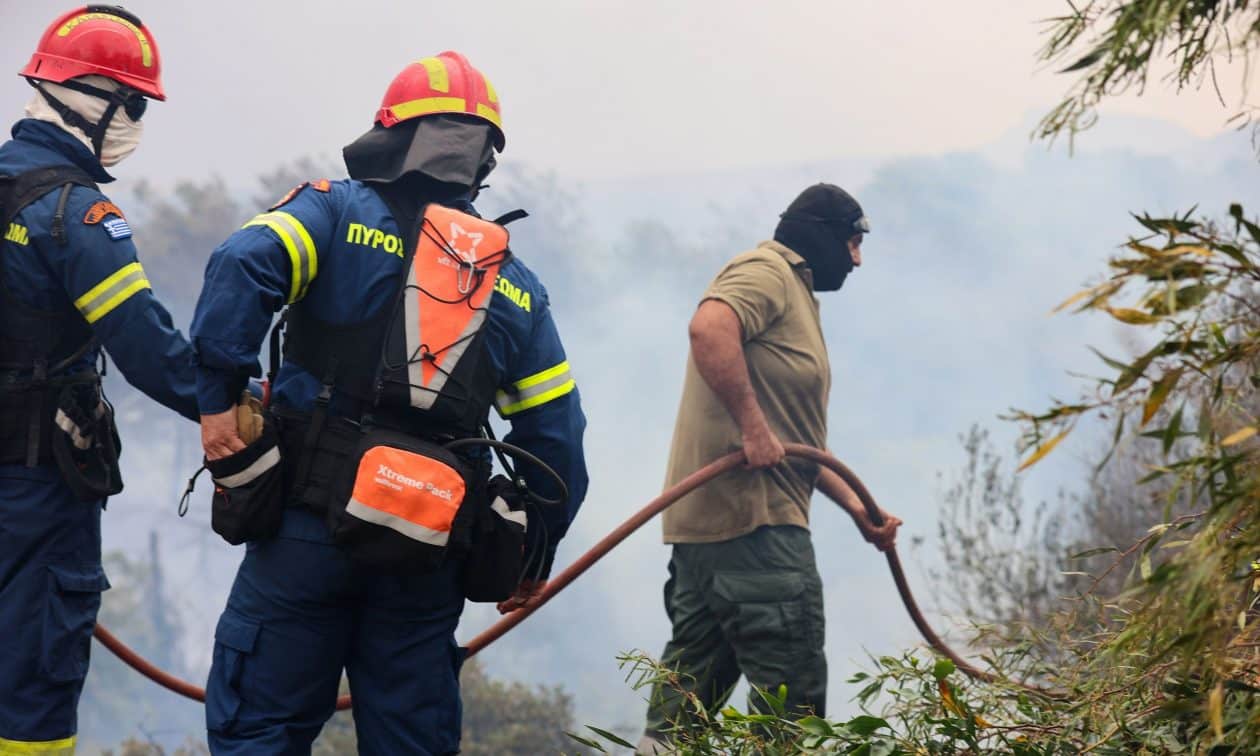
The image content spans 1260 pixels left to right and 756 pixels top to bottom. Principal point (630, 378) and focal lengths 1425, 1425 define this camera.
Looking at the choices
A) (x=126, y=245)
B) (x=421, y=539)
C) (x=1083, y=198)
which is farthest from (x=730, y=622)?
(x=1083, y=198)

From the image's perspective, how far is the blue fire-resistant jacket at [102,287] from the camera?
12.1 ft

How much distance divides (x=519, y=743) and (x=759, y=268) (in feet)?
15.1

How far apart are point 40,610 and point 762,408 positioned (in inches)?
105

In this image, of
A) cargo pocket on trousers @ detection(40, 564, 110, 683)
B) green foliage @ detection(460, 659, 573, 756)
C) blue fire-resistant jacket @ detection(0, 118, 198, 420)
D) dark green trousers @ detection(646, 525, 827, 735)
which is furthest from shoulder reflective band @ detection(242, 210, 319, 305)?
green foliage @ detection(460, 659, 573, 756)

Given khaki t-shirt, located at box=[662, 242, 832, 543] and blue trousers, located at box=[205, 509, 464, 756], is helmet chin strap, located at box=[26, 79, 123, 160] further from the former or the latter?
khaki t-shirt, located at box=[662, 242, 832, 543]

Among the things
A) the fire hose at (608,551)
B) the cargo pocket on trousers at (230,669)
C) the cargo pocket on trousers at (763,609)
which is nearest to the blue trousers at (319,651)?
the cargo pocket on trousers at (230,669)

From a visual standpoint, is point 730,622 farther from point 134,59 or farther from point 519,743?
point 519,743

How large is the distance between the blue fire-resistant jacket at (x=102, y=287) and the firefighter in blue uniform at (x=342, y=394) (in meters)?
0.49

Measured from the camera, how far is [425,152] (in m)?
3.48

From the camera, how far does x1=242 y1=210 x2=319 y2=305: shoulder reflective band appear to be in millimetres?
3199

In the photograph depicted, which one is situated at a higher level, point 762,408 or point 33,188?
point 762,408

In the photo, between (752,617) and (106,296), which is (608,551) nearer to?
(752,617)

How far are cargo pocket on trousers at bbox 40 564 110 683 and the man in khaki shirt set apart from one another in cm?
190

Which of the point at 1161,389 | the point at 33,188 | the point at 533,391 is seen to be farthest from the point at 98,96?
the point at 1161,389
